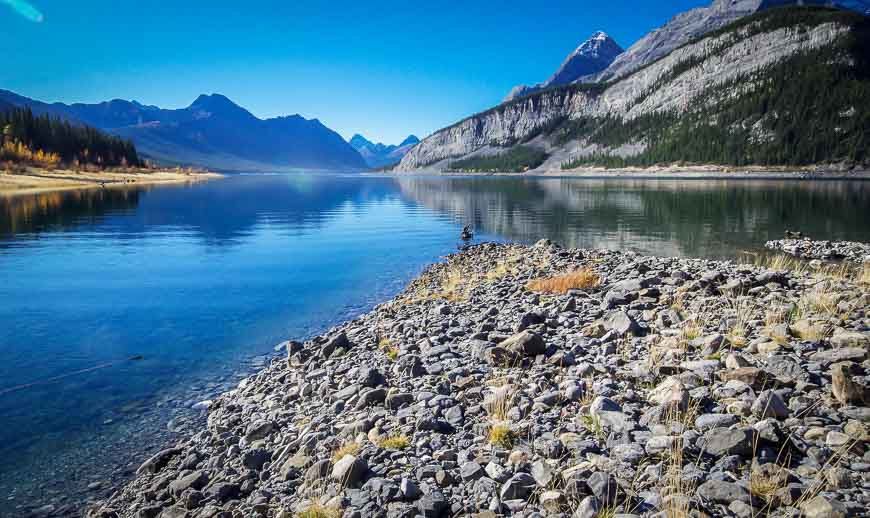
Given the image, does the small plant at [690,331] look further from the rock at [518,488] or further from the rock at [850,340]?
the rock at [518,488]

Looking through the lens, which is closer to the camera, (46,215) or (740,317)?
(740,317)

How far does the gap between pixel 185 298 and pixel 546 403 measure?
69.3ft

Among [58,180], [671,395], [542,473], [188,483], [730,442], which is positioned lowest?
[188,483]

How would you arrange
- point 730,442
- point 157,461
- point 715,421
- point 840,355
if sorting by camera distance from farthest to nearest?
point 157,461 < point 840,355 < point 715,421 < point 730,442

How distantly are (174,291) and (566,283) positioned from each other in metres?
20.3

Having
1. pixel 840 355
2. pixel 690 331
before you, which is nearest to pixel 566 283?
pixel 690 331

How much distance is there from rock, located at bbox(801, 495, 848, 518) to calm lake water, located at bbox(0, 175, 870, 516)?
11278 millimetres

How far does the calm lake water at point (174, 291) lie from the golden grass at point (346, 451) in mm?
5037

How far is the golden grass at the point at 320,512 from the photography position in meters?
6.30

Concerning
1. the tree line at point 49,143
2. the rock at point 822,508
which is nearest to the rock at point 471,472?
the rock at point 822,508

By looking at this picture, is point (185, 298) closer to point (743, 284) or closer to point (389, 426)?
point (389, 426)

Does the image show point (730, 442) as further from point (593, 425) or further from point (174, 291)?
point (174, 291)

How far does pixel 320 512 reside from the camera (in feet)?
20.9

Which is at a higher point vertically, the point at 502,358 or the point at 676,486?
the point at 676,486
